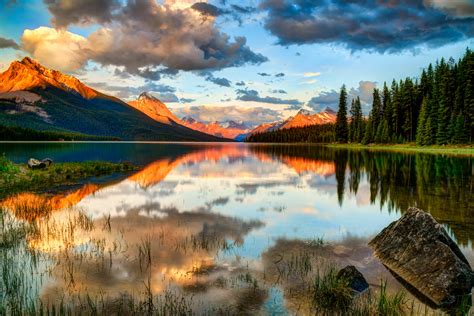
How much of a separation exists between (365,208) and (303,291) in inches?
549

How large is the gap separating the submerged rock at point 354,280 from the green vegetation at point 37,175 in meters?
25.3

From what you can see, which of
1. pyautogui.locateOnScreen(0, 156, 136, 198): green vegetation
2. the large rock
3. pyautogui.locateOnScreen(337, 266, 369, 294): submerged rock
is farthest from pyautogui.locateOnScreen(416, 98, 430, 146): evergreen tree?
pyautogui.locateOnScreen(337, 266, 369, 294): submerged rock

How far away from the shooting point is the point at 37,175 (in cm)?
3291

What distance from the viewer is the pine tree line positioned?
85.6m

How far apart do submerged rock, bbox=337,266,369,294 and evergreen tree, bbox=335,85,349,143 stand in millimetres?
141761

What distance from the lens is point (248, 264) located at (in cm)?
1174

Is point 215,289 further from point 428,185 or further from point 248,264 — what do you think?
point 428,185

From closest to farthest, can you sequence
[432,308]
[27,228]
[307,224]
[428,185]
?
1. [432,308]
2. [27,228]
3. [307,224]
4. [428,185]

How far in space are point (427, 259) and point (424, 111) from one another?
99.0 metres

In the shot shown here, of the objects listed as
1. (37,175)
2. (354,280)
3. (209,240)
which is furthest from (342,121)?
(354,280)

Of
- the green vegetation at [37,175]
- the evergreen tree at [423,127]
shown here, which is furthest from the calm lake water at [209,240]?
the evergreen tree at [423,127]

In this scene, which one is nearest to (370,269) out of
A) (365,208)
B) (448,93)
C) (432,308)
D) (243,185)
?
(432,308)

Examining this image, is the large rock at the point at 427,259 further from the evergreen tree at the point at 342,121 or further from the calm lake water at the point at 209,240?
the evergreen tree at the point at 342,121

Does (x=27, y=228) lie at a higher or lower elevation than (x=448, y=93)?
lower
